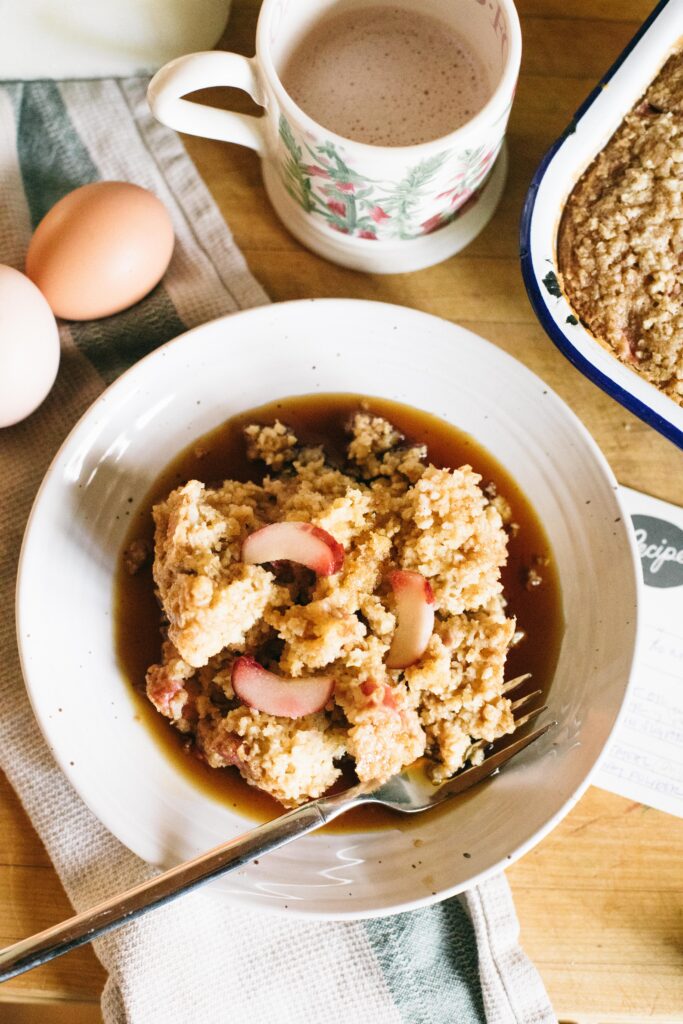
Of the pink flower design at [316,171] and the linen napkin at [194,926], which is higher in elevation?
the pink flower design at [316,171]

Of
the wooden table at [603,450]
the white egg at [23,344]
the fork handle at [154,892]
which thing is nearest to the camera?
the fork handle at [154,892]

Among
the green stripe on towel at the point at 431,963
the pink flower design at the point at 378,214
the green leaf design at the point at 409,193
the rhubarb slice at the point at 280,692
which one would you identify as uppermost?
the green leaf design at the point at 409,193

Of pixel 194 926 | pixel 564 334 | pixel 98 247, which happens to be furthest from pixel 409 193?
pixel 194 926

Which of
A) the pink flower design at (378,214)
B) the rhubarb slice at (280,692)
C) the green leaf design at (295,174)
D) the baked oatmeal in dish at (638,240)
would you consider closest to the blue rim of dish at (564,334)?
the baked oatmeal in dish at (638,240)

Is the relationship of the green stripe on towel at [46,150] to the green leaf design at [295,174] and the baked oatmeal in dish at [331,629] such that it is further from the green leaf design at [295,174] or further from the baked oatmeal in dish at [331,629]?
the baked oatmeal in dish at [331,629]

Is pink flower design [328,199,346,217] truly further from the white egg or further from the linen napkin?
the white egg

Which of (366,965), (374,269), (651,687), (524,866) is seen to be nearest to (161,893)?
(366,965)

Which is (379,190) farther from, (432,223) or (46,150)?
(46,150)

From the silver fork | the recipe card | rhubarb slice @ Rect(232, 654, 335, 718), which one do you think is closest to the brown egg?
rhubarb slice @ Rect(232, 654, 335, 718)
